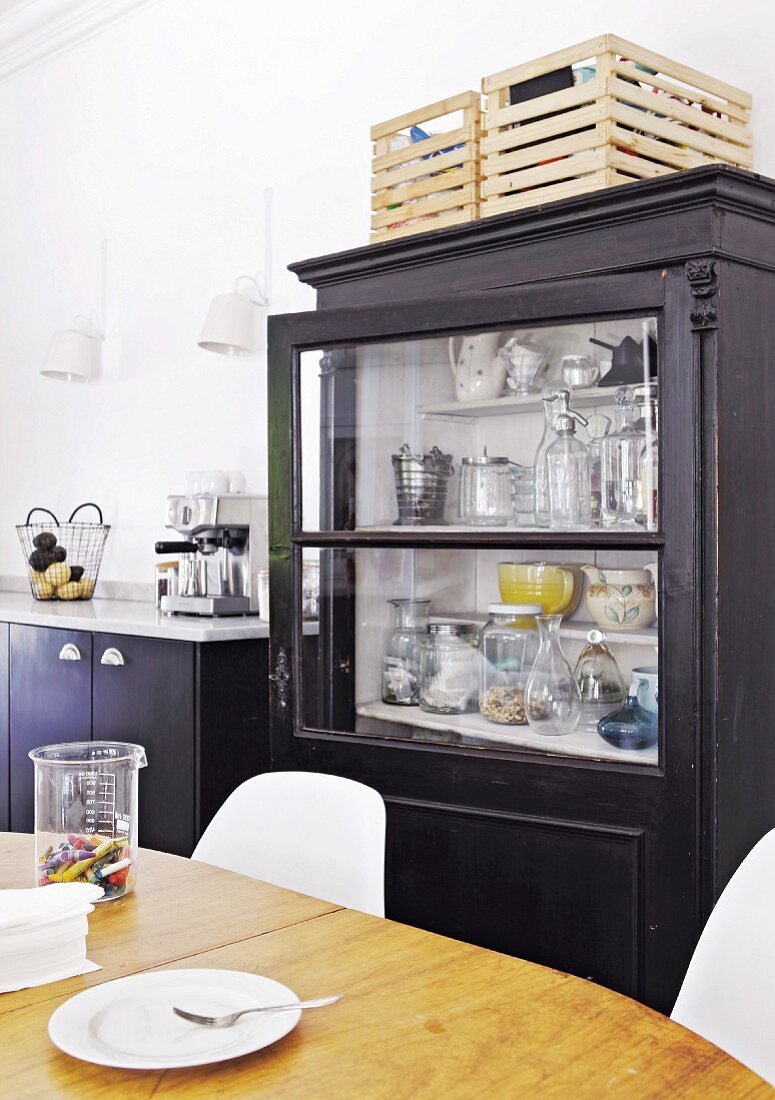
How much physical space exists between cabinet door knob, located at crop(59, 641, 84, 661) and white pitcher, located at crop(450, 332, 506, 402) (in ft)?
4.53

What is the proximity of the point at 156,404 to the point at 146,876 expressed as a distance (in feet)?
8.60

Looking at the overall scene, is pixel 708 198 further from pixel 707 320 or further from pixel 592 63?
pixel 592 63

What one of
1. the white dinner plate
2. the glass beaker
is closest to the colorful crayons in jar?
the glass beaker

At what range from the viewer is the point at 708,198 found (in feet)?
6.31

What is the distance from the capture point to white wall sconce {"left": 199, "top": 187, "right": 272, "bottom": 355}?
134 inches

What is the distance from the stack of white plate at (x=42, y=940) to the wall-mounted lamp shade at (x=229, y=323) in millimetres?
2431

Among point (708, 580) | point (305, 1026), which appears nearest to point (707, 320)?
point (708, 580)

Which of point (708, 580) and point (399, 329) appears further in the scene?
point (399, 329)

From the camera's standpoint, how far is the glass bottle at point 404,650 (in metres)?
2.47

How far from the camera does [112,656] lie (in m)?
2.98

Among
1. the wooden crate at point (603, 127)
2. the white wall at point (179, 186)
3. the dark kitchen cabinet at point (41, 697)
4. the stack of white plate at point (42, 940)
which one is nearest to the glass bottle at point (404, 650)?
the wooden crate at point (603, 127)

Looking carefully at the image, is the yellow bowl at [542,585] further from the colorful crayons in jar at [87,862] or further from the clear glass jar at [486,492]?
the colorful crayons in jar at [87,862]

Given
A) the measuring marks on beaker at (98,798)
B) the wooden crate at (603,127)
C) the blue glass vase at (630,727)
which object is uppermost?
the wooden crate at (603,127)

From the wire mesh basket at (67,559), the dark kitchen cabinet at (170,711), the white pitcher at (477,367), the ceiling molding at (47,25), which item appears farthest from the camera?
the ceiling molding at (47,25)
